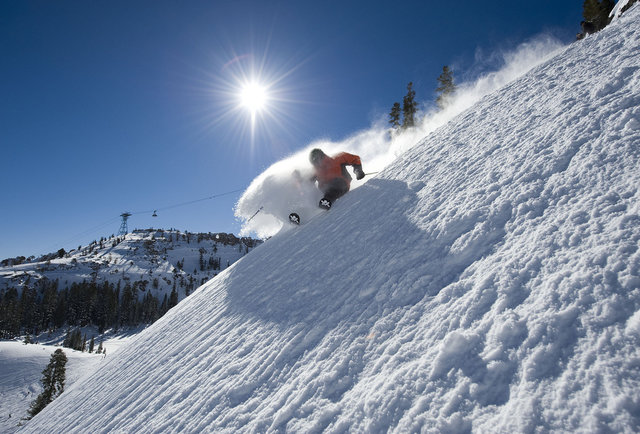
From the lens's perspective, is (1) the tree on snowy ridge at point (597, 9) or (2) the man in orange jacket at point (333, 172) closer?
(2) the man in orange jacket at point (333, 172)

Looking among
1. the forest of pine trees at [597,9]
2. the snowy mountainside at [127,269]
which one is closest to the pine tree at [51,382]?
the forest of pine trees at [597,9]

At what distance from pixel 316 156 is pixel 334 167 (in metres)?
0.56

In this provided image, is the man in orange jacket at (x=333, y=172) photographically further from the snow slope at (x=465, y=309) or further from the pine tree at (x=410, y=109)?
the pine tree at (x=410, y=109)

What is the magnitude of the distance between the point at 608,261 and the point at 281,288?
2878 millimetres

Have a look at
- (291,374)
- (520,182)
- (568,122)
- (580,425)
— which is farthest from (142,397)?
(568,122)

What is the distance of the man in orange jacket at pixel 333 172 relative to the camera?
6152mm

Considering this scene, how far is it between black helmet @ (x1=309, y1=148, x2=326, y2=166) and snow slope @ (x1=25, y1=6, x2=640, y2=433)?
110 inches

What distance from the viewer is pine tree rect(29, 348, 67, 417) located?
76.0 ft

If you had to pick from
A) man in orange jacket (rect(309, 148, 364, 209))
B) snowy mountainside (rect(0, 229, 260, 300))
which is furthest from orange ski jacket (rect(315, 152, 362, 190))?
snowy mountainside (rect(0, 229, 260, 300))

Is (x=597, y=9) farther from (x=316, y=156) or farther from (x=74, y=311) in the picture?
(x=74, y=311)

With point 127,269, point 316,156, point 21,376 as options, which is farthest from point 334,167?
point 127,269

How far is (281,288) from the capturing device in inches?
135

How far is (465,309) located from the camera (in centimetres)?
152

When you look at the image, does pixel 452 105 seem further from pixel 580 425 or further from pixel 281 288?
pixel 580 425
